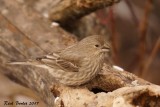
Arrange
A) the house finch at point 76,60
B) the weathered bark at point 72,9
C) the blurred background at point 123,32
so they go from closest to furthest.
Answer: the house finch at point 76,60 < the weathered bark at point 72,9 < the blurred background at point 123,32

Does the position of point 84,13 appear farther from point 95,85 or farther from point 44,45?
point 95,85

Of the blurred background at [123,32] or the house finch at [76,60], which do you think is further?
the blurred background at [123,32]

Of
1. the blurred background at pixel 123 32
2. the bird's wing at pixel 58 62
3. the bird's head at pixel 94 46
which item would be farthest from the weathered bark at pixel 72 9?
the bird's wing at pixel 58 62

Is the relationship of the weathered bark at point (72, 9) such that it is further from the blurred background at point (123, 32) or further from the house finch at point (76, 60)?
the house finch at point (76, 60)

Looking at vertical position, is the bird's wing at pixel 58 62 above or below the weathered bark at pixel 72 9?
below

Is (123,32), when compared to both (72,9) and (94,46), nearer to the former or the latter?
(72,9)

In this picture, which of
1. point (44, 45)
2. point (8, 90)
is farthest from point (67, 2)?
point (8, 90)

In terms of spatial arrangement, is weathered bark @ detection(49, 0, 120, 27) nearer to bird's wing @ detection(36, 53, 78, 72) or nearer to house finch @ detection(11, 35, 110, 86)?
house finch @ detection(11, 35, 110, 86)
